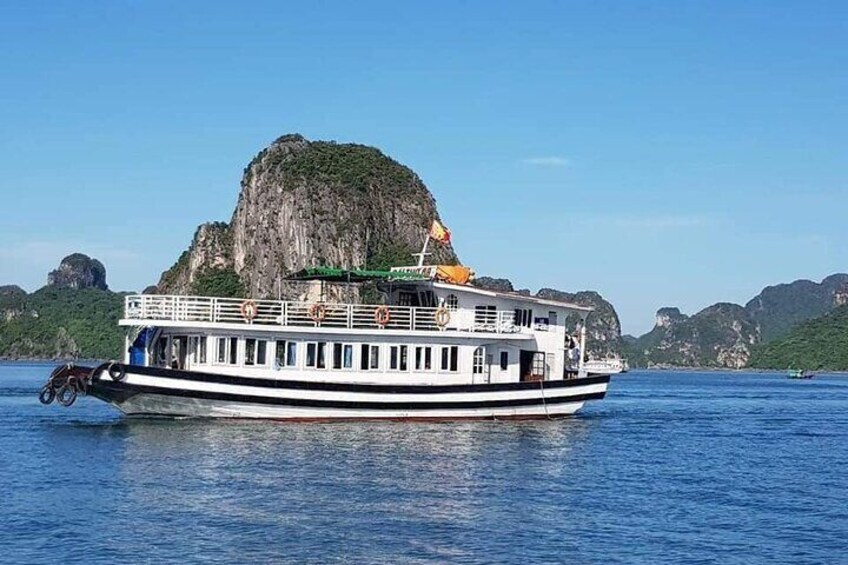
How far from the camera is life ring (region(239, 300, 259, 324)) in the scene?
3822cm

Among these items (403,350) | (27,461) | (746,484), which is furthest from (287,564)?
(403,350)

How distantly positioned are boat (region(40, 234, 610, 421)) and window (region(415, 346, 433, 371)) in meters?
0.06

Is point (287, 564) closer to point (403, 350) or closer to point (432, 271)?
point (403, 350)

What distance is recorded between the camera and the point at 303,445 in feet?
108

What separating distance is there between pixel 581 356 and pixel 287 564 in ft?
90.1

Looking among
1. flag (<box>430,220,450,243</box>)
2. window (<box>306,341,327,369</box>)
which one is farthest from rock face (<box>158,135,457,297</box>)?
window (<box>306,341,327,369</box>)

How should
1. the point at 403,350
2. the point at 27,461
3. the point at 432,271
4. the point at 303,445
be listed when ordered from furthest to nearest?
the point at 432,271 < the point at 403,350 < the point at 303,445 < the point at 27,461

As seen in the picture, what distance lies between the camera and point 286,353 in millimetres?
38938

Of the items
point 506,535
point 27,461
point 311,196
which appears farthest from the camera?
point 311,196

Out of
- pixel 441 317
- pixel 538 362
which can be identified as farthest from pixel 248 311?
pixel 538 362

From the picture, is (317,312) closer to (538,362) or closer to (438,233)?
(438,233)

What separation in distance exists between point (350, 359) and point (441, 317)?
152 inches

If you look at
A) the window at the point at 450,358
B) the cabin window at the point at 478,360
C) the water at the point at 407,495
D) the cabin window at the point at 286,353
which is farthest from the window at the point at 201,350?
the cabin window at the point at 478,360

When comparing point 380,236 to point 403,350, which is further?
point 380,236
